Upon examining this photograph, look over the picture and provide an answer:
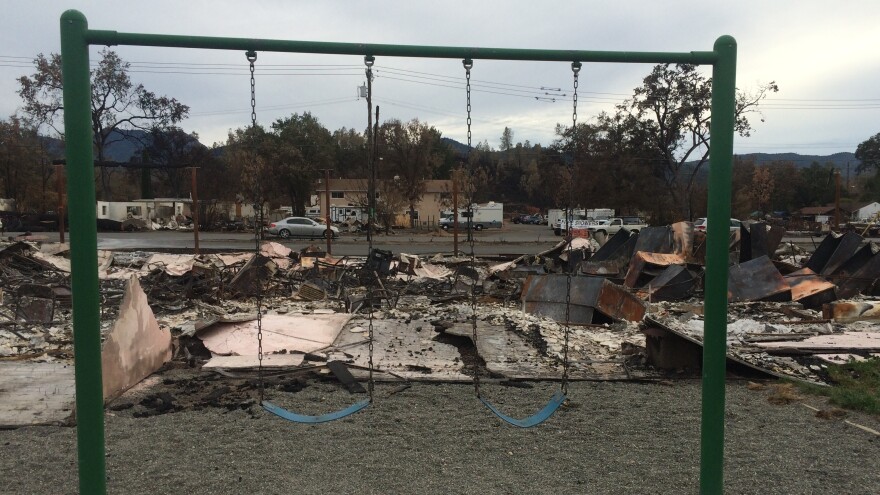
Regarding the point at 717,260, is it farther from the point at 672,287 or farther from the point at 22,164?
the point at 22,164

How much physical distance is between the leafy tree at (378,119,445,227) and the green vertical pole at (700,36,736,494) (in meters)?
46.6

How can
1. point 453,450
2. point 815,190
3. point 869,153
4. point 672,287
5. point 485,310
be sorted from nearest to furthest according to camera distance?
point 453,450, point 485,310, point 672,287, point 815,190, point 869,153

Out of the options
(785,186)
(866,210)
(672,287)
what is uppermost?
(785,186)

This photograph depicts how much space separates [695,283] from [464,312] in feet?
18.3

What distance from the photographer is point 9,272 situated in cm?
1528

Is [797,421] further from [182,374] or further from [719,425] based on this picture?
[182,374]

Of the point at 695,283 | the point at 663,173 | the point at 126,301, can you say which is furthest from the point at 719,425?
the point at 663,173

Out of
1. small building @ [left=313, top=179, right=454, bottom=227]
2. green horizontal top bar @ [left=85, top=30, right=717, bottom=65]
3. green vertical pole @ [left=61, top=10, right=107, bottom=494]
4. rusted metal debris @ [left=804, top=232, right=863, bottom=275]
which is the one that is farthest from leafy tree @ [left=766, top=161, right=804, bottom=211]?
green vertical pole @ [left=61, top=10, right=107, bottom=494]

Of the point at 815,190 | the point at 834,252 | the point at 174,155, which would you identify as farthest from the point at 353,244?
the point at 815,190

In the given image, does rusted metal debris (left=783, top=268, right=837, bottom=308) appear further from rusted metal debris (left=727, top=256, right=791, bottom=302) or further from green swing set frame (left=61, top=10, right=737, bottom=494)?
green swing set frame (left=61, top=10, right=737, bottom=494)

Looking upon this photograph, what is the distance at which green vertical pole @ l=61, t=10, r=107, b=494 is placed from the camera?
3201mm

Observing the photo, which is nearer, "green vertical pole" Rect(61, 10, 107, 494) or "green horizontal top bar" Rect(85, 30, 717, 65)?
"green vertical pole" Rect(61, 10, 107, 494)

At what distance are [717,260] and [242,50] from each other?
3001 millimetres

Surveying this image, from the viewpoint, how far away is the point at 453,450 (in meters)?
4.79
